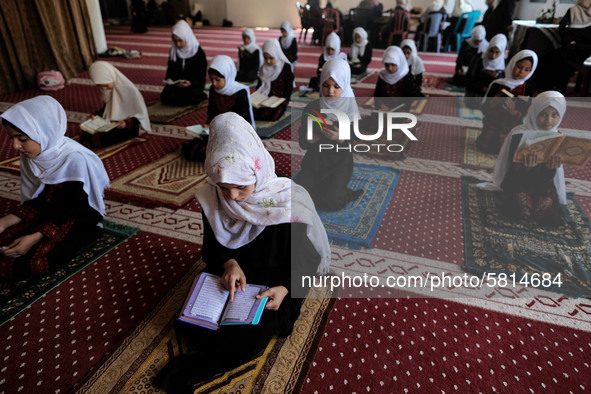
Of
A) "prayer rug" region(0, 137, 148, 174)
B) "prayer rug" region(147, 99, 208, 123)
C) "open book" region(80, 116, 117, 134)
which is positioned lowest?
"prayer rug" region(0, 137, 148, 174)

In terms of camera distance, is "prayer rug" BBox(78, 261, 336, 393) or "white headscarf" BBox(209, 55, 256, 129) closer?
"prayer rug" BBox(78, 261, 336, 393)

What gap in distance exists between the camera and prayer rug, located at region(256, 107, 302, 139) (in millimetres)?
3382

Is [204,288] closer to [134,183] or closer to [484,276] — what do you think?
[484,276]

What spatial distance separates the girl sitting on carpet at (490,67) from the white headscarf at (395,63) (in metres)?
1.15

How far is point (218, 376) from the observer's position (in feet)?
4.07

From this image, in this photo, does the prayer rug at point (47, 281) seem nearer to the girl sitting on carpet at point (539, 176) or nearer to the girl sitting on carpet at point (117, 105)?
the girl sitting on carpet at point (117, 105)

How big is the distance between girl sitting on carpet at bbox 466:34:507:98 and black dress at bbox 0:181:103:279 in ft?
13.8

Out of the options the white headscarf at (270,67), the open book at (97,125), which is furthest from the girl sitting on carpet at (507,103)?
the open book at (97,125)

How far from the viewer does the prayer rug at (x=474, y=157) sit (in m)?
2.80

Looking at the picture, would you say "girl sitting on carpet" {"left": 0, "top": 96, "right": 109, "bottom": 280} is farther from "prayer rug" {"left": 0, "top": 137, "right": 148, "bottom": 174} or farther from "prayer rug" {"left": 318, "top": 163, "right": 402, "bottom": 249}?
"prayer rug" {"left": 318, "top": 163, "right": 402, "bottom": 249}

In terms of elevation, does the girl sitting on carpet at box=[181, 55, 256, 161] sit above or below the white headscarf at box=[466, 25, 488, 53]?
below

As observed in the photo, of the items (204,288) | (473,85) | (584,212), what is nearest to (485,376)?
(204,288)

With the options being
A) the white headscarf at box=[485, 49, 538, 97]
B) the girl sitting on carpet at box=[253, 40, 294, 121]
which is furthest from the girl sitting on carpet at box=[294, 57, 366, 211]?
the girl sitting on carpet at box=[253, 40, 294, 121]

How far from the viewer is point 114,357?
4.26 ft
